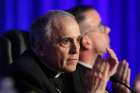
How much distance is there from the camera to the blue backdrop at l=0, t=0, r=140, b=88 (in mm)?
3598

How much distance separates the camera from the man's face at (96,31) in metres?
1.92

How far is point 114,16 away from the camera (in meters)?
3.87

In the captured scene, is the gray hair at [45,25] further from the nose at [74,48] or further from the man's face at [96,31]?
the man's face at [96,31]


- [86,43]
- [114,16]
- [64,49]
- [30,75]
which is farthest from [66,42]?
[114,16]

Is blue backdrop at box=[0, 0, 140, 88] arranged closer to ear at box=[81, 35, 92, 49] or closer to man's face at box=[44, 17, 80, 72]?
ear at box=[81, 35, 92, 49]

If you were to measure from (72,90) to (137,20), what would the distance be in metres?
2.47

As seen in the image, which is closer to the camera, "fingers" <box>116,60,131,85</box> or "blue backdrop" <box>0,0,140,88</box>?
"fingers" <box>116,60,131,85</box>

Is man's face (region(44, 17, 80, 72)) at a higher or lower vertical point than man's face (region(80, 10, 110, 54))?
higher

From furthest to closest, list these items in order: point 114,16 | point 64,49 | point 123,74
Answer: point 114,16 < point 123,74 < point 64,49

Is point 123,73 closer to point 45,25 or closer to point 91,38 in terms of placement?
point 91,38

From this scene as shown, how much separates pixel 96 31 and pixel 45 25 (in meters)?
0.58

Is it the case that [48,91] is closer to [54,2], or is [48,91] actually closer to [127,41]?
[54,2]

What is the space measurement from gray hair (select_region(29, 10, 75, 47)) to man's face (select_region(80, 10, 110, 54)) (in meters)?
0.52

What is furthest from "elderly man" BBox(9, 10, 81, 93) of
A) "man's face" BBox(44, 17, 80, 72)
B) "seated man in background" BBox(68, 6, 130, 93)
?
"seated man in background" BBox(68, 6, 130, 93)
